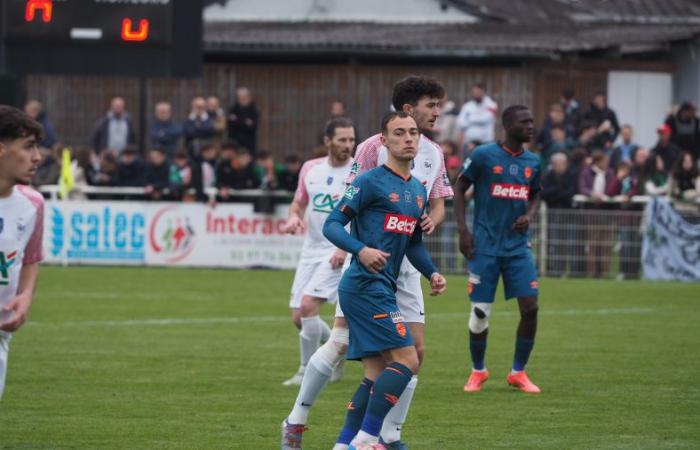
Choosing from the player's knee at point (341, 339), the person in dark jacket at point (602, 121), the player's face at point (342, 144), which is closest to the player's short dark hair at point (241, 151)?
the person in dark jacket at point (602, 121)

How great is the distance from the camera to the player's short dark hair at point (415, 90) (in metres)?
10.5

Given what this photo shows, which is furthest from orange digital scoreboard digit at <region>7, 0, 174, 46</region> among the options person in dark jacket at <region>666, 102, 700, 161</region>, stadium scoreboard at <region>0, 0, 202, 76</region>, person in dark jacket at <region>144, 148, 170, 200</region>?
person in dark jacket at <region>666, 102, 700, 161</region>

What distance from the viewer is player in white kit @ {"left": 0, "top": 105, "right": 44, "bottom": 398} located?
28.0 feet

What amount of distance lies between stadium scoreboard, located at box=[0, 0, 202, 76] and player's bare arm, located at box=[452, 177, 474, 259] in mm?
12539

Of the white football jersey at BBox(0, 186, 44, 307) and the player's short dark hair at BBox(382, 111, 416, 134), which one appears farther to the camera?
the player's short dark hair at BBox(382, 111, 416, 134)

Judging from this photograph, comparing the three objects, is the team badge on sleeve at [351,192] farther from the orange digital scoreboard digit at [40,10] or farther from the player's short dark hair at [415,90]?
the orange digital scoreboard digit at [40,10]

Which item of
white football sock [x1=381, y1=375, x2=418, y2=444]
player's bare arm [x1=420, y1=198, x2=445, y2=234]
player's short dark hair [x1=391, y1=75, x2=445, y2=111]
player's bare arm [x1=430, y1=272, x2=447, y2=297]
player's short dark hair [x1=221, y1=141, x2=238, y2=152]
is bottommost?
white football sock [x1=381, y1=375, x2=418, y2=444]

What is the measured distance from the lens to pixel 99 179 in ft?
90.5

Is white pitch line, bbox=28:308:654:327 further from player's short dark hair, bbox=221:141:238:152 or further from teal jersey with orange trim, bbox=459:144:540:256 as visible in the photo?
player's short dark hair, bbox=221:141:238:152

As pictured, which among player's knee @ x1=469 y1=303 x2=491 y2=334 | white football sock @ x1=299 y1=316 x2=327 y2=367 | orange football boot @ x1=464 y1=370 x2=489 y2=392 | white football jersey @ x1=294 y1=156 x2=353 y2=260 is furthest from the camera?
white football jersey @ x1=294 y1=156 x2=353 y2=260

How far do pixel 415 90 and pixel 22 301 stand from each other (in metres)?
3.20

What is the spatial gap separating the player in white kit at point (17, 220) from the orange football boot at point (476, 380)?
16.9 ft

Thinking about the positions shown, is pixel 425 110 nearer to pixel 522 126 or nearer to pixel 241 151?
pixel 522 126

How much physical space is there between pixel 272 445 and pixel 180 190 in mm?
16846
